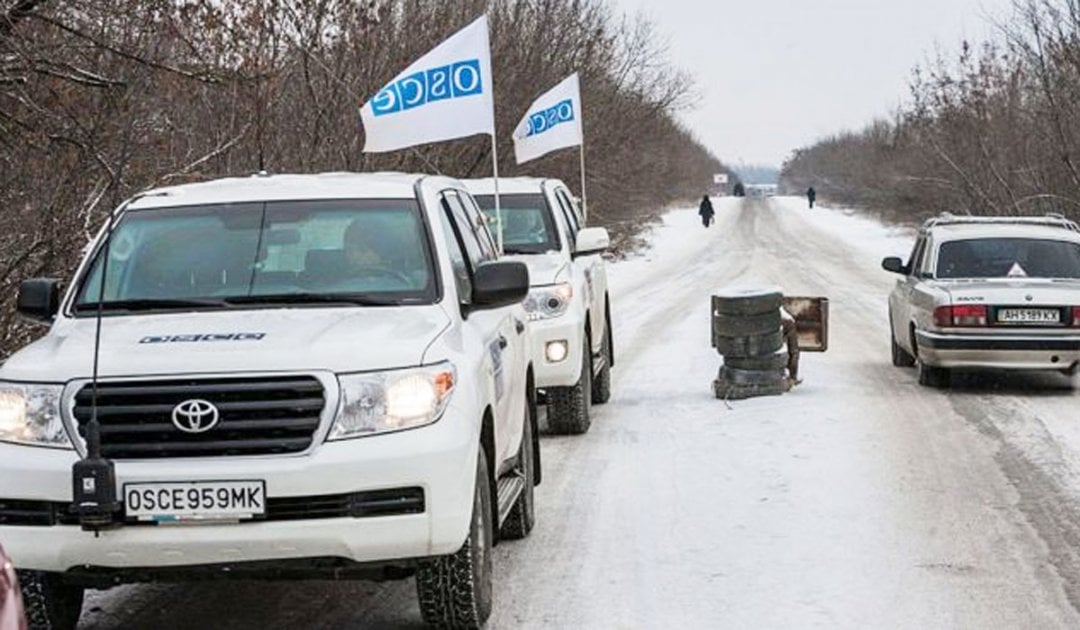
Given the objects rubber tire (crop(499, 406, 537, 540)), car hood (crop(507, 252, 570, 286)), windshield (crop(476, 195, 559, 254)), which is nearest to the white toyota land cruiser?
rubber tire (crop(499, 406, 537, 540))

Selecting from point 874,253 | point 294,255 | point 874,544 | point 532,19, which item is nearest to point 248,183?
point 294,255

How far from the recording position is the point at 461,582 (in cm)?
557

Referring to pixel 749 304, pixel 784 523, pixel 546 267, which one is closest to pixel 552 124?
pixel 749 304

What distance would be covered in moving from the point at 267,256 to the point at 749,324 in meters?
6.52

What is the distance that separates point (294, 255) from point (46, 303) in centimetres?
104

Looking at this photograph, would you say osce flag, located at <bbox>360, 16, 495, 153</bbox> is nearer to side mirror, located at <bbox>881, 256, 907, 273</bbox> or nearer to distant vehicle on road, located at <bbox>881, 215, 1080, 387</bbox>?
distant vehicle on road, located at <bbox>881, 215, 1080, 387</bbox>

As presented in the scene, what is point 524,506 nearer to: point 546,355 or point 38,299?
point 38,299

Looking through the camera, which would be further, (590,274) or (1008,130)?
(1008,130)

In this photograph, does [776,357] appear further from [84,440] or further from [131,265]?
[84,440]

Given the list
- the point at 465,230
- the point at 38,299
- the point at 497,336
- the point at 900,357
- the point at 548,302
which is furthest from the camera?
the point at 900,357

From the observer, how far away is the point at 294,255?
6430 mm

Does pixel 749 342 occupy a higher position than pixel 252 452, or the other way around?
pixel 252 452

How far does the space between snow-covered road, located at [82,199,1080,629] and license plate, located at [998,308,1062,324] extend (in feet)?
2.16

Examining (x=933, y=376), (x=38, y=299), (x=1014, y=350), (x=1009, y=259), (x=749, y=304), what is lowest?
(x=933, y=376)
